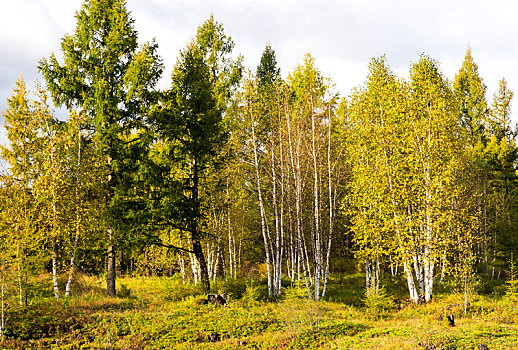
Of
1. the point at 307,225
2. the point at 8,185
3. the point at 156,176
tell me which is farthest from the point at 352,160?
the point at 8,185

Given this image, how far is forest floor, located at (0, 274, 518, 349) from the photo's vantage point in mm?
10250

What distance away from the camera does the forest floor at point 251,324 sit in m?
10.2

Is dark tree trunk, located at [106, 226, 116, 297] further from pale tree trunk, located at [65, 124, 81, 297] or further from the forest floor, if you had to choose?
pale tree trunk, located at [65, 124, 81, 297]

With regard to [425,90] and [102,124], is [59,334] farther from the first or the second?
[425,90]

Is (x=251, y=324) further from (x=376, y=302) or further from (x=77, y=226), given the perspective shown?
(x=77, y=226)

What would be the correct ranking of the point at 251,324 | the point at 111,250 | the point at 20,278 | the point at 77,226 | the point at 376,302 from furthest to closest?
the point at 111,250
the point at 77,226
the point at 376,302
the point at 20,278
the point at 251,324

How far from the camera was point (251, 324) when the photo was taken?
12414 mm

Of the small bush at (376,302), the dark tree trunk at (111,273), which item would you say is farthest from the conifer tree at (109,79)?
the small bush at (376,302)

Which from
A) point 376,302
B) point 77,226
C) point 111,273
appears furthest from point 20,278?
point 376,302

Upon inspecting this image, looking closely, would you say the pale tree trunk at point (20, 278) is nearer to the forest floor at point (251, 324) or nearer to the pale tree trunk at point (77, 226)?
the forest floor at point (251, 324)

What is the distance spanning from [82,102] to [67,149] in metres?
2.44

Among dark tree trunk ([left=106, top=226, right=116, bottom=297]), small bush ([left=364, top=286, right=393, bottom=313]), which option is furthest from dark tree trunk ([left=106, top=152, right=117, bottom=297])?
small bush ([left=364, top=286, right=393, bottom=313])

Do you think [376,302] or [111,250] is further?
[111,250]

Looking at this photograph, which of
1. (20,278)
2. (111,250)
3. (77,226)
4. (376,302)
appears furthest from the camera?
(111,250)
